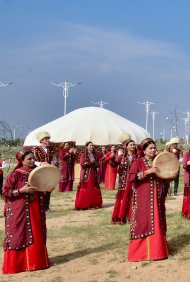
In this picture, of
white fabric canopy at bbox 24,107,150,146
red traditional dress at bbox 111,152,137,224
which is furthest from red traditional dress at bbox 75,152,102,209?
white fabric canopy at bbox 24,107,150,146

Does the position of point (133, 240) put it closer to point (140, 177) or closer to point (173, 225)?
point (140, 177)

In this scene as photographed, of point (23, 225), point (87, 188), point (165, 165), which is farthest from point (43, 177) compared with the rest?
point (87, 188)

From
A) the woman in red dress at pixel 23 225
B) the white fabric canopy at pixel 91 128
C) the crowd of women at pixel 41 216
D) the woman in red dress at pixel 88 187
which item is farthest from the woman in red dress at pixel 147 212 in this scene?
the white fabric canopy at pixel 91 128

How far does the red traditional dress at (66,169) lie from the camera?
17.4 metres

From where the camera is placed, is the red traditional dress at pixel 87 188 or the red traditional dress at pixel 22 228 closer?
the red traditional dress at pixel 22 228

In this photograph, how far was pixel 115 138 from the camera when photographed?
31.1 meters

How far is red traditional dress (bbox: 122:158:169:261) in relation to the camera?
671 centimetres

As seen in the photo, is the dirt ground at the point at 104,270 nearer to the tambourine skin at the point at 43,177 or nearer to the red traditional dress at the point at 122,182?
the tambourine skin at the point at 43,177

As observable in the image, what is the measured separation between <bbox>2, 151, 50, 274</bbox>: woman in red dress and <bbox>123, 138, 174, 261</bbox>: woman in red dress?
4.27 feet

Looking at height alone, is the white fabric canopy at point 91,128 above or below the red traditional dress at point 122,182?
above

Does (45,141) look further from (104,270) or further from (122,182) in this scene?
(104,270)

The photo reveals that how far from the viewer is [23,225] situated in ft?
21.7

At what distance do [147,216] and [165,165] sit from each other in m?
0.75

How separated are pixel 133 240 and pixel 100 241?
1.78 m
